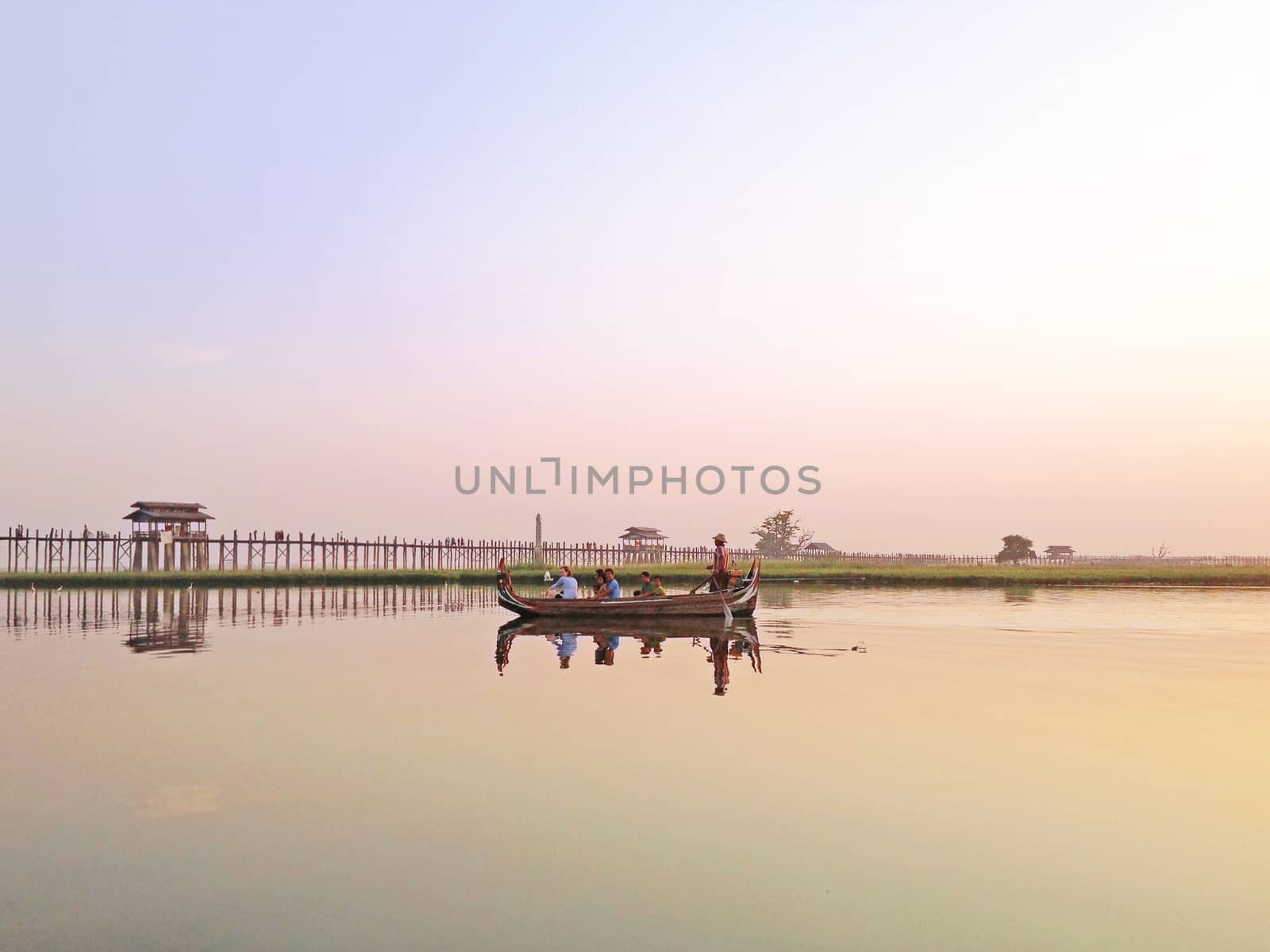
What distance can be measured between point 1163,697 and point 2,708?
1701 cm

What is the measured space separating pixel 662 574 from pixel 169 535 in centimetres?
3362

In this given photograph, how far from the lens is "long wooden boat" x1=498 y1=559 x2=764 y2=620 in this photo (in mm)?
25375

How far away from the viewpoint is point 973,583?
5319cm

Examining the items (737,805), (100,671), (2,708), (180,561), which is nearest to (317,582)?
(180,561)

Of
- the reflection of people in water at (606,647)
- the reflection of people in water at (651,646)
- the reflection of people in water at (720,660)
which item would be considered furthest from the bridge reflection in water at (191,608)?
the reflection of people in water at (720,660)

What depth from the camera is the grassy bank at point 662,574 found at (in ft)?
168

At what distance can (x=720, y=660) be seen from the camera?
18.4 m

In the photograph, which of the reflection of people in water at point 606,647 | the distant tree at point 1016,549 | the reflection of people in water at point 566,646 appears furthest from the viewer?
the distant tree at point 1016,549

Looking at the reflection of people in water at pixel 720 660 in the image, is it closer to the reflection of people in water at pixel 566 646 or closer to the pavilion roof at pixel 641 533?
the reflection of people in water at pixel 566 646

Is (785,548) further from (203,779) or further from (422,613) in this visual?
(203,779)

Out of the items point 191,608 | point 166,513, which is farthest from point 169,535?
point 191,608

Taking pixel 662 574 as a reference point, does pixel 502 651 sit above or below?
below

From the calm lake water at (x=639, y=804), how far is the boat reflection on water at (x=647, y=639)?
0.53 metres

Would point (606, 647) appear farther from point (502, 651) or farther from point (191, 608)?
point (191, 608)
